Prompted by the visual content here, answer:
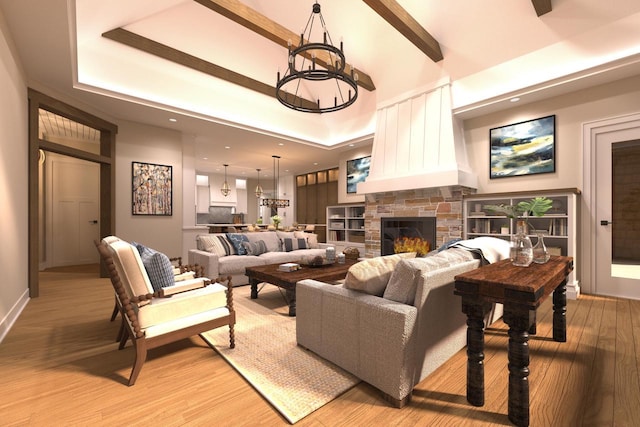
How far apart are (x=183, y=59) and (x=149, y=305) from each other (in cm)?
433

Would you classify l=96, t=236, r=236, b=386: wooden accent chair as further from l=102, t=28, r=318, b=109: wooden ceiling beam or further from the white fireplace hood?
the white fireplace hood

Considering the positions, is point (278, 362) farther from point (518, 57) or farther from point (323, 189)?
point (323, 189)

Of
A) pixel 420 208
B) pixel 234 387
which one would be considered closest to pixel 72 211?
pixel 234 387

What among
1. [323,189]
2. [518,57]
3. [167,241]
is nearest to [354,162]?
[323,189]

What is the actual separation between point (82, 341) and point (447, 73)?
20.0ft

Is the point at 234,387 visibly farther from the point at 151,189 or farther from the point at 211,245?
the point at 151,189

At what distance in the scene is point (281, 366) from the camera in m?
2.01

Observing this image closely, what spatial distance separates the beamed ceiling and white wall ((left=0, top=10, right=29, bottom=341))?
1.08ft

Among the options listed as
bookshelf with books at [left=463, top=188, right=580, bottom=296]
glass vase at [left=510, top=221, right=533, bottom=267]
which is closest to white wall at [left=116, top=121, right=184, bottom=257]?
bookshelf with books at [left=463, top=188, right=580, bottom=296]

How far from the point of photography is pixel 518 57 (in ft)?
13.8

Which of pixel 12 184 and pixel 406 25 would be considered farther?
pixel 406 25

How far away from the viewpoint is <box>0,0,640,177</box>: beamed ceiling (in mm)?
3410

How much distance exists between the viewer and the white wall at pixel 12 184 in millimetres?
2695

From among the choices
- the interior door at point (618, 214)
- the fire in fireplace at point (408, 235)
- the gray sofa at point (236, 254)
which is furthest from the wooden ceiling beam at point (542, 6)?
the gray sofa at point (236, 254)
